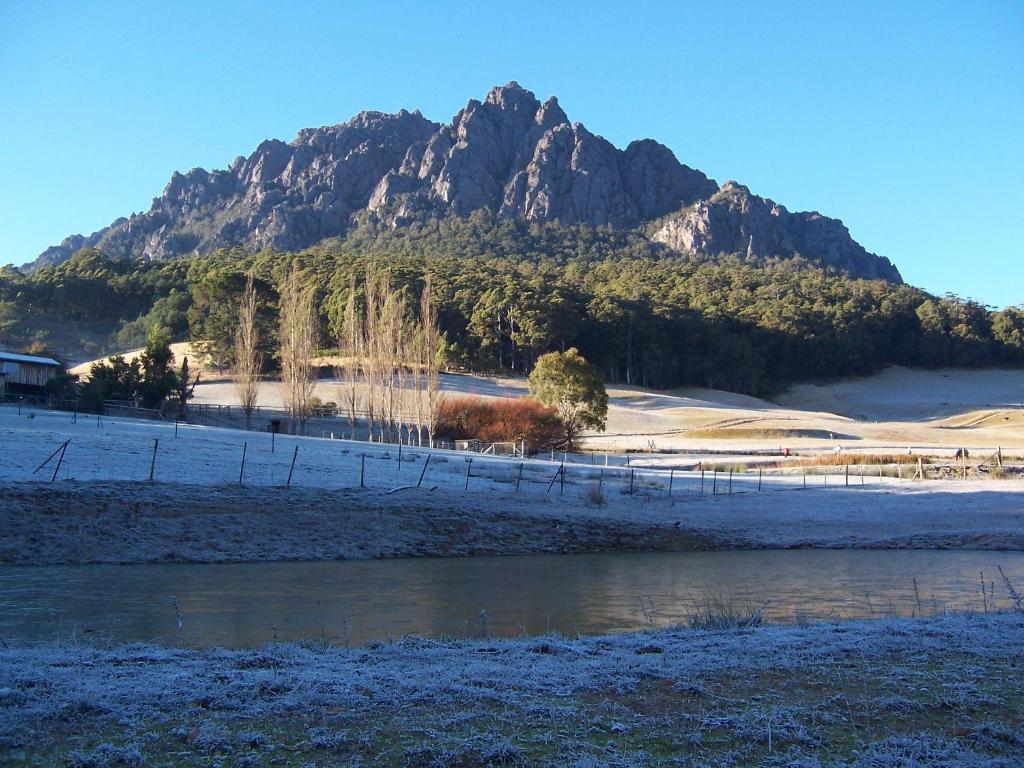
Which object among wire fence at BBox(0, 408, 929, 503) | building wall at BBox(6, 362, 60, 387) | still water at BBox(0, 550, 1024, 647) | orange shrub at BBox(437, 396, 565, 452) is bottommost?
still water at BBox(0, 550, 1024, 647)

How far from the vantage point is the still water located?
14461 millimetres

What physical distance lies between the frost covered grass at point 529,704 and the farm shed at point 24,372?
57.8 metres

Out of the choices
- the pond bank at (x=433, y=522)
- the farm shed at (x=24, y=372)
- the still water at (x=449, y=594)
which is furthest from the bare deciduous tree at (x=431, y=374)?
the still water at (x=449, y=594)

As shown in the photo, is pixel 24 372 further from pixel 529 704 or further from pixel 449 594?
pixel 529 704

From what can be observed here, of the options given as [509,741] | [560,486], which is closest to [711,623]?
[509,741]

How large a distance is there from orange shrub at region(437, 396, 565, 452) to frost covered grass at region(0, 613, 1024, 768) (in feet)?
148

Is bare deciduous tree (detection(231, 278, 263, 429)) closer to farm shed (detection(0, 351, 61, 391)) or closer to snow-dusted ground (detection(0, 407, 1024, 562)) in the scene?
farm shed (detection(0, 351, 61, 391))

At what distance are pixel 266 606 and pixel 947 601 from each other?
12.9 m

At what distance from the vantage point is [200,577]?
20875 millimetres

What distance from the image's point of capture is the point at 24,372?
6359cm

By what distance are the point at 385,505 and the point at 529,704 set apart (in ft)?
71.3

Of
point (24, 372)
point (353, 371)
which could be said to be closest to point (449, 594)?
point (353, 371)

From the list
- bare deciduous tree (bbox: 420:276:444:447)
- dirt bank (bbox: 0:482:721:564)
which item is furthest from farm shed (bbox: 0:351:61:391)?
dirt bank (bbox: 0:482:721:564)

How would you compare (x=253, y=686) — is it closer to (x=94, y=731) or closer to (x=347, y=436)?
(x=94, y=731)
